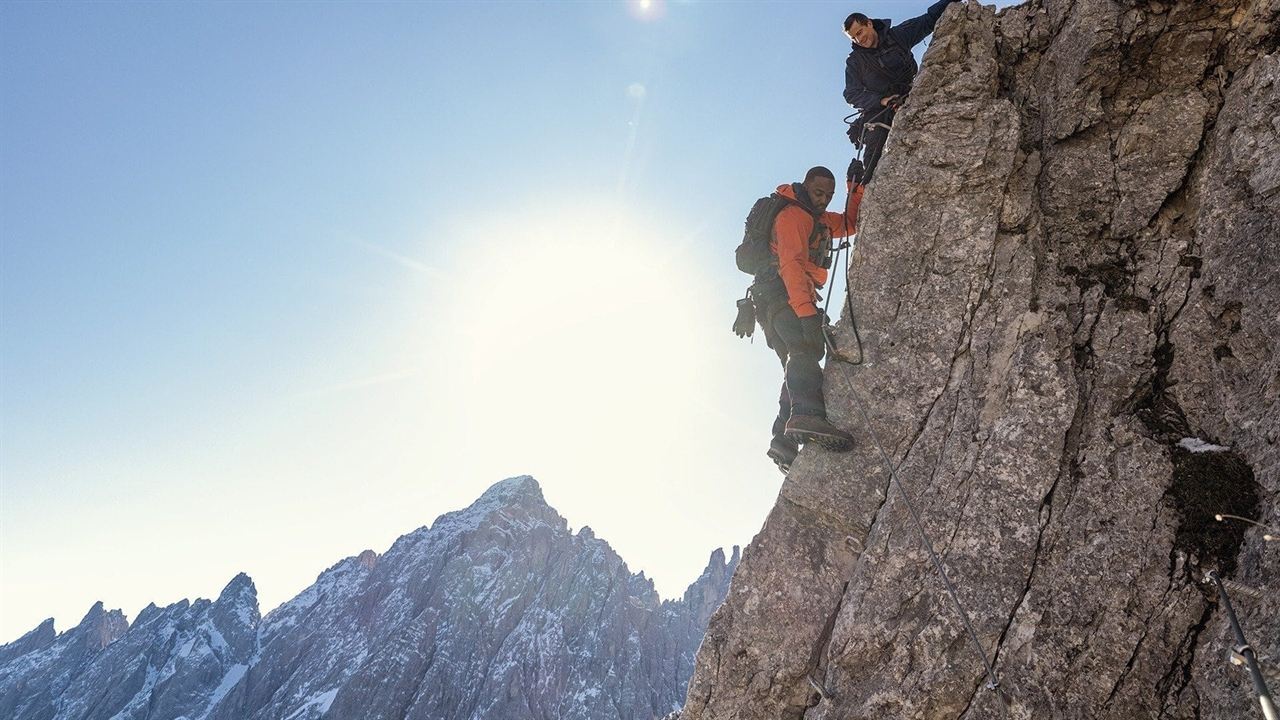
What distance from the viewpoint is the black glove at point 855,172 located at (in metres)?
9.23

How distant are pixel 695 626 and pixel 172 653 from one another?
133m

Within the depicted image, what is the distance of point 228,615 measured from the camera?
162 meters

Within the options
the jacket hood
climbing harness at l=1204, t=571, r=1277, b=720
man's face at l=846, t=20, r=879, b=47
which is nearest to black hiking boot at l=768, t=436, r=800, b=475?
the jacket hood

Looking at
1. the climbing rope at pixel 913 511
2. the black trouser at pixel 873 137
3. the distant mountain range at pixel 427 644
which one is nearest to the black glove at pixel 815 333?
the climbing rope at pixel 913 511

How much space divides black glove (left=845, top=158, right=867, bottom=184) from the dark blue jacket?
832 millimetres

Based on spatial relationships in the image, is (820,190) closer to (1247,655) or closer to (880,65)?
(880,65)

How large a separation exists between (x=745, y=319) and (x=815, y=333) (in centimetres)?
190

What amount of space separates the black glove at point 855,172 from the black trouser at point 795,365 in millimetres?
2470

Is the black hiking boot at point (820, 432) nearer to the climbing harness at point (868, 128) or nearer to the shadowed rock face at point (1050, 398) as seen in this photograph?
the shadowed rock face at point (1050, 398)

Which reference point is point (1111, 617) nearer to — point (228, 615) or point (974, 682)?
point (974, 682)

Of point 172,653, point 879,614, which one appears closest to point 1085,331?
point 879,614

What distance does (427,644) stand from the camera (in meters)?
117

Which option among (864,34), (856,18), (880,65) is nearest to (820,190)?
(880,65)

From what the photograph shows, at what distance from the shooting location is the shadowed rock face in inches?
193
